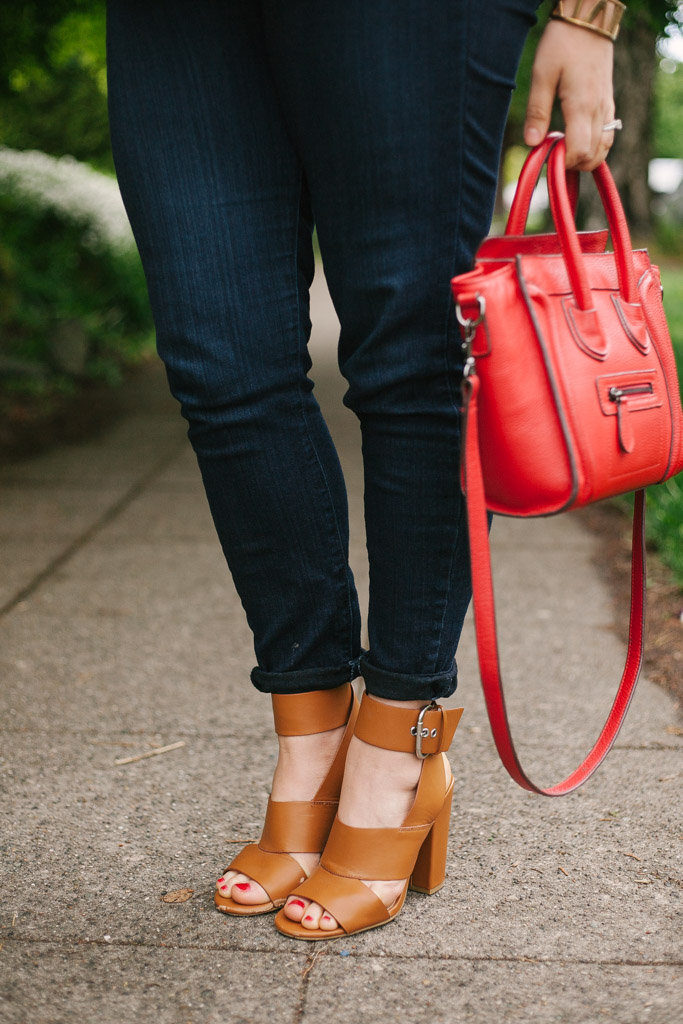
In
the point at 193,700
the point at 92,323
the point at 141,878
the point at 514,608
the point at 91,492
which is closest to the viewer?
the point at 141,878

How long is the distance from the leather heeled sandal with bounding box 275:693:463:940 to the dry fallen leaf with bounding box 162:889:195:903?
0.48ft

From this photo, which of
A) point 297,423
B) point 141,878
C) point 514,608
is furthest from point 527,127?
point 514,608

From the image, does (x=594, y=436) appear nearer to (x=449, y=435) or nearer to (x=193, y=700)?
(x=449, y=435)

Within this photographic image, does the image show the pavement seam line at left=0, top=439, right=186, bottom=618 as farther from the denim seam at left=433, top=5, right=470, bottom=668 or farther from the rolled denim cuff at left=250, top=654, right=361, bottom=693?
the denim seam at left=433, top=5, right=470, bottom=668

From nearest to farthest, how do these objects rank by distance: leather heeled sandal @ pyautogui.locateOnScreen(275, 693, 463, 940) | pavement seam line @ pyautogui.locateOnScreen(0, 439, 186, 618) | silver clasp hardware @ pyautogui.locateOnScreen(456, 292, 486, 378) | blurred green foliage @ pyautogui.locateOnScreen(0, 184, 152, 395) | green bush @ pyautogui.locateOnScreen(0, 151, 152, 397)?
silver clasp hardware @ pyautogui.locateOnScreen(456, 292, 486, 378)
leather heeled sandal @ pyautogui.locateOnScreen(275, 693, 463, 940)
pavement seam line @ pyautogui.locateOnScreen(0, 439, 186, 618)
blurred green foliage @ pyautogui.locateOnScreen(0, 184, 152, 395)
green bush @ pyautogui.locateOnScreen(0, 151, 152, 397)

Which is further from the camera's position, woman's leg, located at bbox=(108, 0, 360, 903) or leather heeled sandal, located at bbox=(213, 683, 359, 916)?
leather heeled sandal, located at bbox=(213, 683, 359, 916)

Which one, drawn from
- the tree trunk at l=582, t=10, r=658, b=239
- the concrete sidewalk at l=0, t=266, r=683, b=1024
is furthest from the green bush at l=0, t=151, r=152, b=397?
the tree trunk at l=582, t=10, r=658, b=239

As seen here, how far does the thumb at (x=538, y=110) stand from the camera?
1247 millimetres

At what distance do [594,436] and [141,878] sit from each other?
0.89 metres

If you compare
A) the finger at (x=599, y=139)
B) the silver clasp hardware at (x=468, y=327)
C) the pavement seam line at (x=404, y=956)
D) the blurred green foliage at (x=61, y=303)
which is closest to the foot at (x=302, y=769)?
the pavement seam line at (x=404, y=956)

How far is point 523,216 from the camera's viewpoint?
124 centimetres

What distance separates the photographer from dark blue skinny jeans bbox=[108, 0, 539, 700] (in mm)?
1187

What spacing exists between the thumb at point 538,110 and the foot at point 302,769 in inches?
31.9

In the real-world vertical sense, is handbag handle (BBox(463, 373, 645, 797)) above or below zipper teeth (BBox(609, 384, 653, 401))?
below
